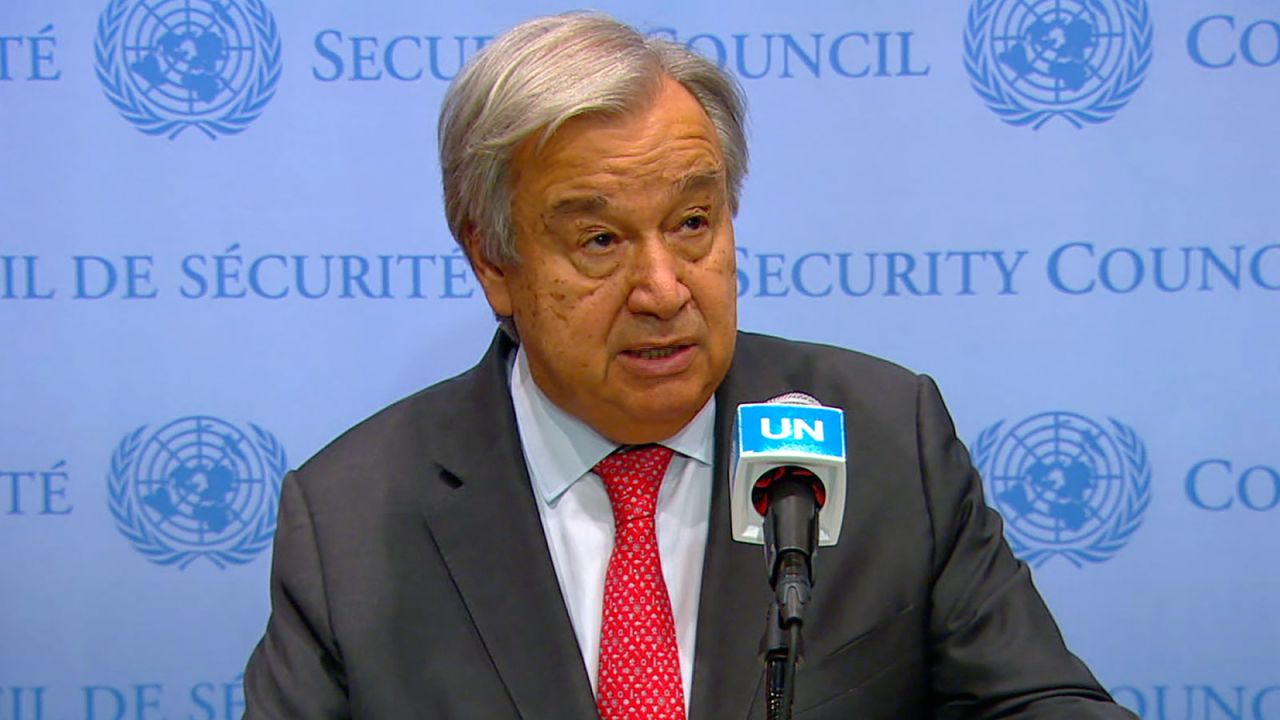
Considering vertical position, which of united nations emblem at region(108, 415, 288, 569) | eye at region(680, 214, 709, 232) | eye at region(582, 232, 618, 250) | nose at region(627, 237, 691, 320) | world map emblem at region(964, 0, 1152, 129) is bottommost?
united nations emblem at region(108, 415, 288, 569)

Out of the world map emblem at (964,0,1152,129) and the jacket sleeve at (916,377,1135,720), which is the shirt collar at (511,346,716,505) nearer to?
the jacket sleeve at (916,377,1135,720)

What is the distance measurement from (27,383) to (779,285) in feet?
4.02

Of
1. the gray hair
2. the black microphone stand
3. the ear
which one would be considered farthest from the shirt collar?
the black microphone stand

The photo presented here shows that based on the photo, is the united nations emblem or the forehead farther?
the united nations emblem

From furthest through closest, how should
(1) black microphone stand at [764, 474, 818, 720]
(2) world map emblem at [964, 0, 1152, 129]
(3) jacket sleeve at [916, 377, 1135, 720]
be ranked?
1. (2) world map emblem at [964, 0, 1152, 129]
2. (3) jacket sleeve at [916, 377, 1135, 720]
3. (1) black microphone stand at [764, 474, 818, 720]

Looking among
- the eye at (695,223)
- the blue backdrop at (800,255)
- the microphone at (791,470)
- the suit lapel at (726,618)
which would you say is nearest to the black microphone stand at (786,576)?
the microphone at (791,470)

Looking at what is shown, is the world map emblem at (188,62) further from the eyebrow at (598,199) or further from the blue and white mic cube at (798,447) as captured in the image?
the blue and white mic cube at (798,447)

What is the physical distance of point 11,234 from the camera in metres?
2.46

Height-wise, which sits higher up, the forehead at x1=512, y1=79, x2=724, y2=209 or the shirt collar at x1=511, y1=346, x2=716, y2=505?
the forehead at x1=512, y1=79, x2=724, y2=209

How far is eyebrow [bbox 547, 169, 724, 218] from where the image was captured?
5.96ft

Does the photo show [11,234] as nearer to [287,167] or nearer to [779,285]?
[287,167]

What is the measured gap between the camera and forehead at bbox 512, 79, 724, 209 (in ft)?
5.95

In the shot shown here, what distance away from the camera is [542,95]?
1.83 meters

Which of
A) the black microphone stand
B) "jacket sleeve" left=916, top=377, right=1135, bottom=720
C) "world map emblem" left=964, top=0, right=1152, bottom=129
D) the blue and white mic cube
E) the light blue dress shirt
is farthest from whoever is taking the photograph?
"world map emblem" left=964, top=0, right=1152, bottom=129
